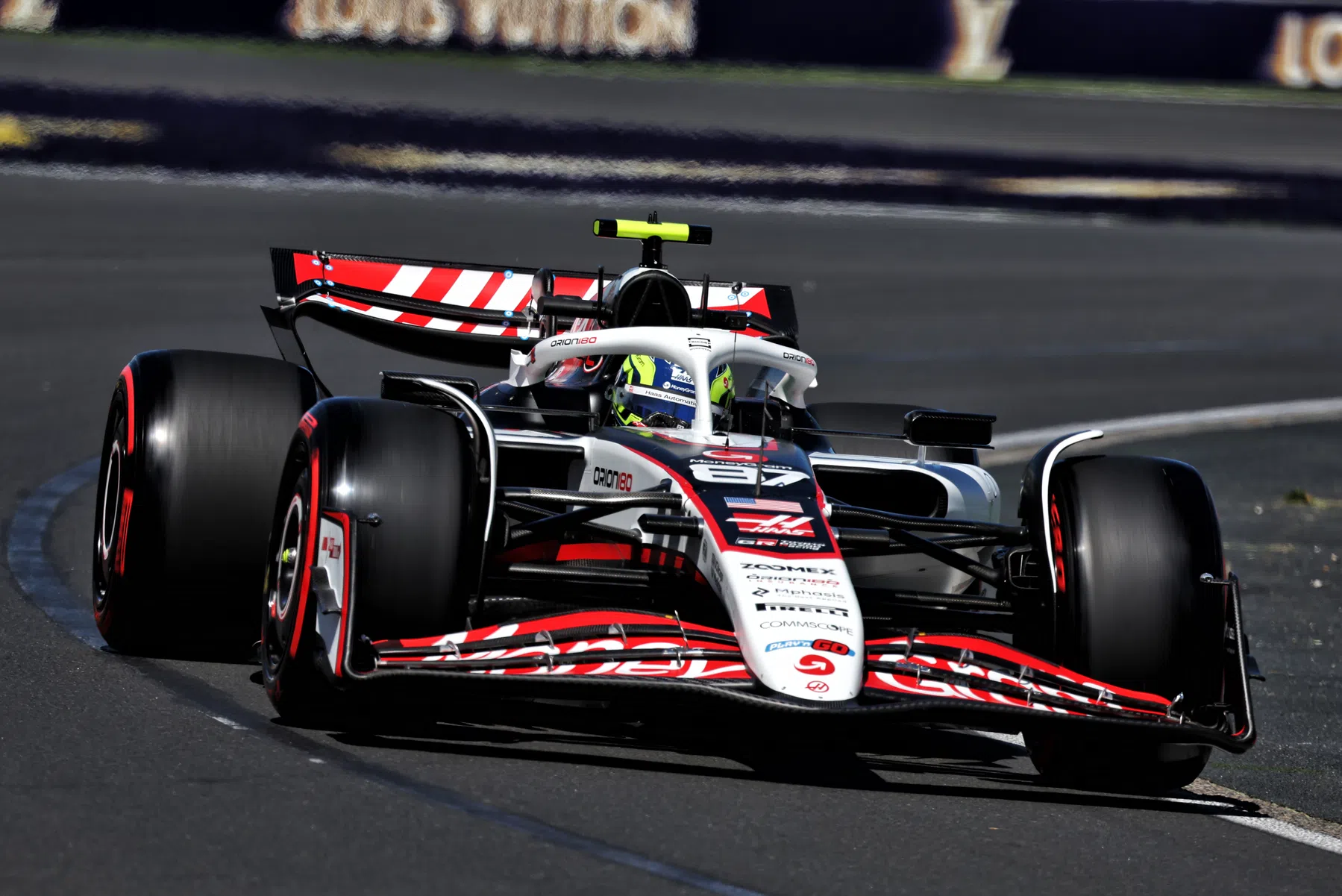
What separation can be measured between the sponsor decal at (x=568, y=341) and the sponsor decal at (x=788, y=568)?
1897 millimetres

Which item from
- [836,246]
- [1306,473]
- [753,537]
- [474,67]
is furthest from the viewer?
[474,67]

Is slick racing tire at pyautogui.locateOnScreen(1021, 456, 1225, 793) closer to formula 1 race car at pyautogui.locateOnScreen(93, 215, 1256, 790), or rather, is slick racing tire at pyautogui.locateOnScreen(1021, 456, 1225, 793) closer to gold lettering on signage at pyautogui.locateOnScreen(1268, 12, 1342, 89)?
formula 1 race car at pyautogui.locateOnScreen(93, 215, 1256, 790)

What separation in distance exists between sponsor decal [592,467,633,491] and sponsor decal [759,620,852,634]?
1.24 m

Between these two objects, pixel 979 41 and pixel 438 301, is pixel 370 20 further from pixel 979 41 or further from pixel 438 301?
pixel 438 301

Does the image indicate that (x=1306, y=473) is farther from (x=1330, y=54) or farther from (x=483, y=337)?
(x=1330, y=54)

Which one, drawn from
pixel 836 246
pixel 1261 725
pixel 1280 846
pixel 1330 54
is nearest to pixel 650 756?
pixel 1280 846

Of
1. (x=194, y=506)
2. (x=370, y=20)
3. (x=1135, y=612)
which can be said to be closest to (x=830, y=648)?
(x=1135, y=612)

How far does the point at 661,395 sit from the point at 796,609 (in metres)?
2.01

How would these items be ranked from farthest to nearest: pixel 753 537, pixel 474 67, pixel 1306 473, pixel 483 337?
pixel 474 67
pixel 1306 473
pixel 483 337
pixel 753 537

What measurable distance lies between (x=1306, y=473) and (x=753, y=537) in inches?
333

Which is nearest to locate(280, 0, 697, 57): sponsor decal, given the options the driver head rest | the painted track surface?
the painted track surface

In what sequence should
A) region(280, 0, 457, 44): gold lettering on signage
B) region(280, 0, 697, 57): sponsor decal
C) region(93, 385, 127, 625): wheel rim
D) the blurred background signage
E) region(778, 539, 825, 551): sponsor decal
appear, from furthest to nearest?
region(280, 0, 697, 57): sponsor decal → the blurred background signage → region(280, 0, 457, 44): gold lettering on signage → region(93, 385, 127, 625): wheel rim → region(778, 539, 825, 551): sponsor decal

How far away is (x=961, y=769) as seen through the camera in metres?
6.48

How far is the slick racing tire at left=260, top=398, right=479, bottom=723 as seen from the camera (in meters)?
5.93
